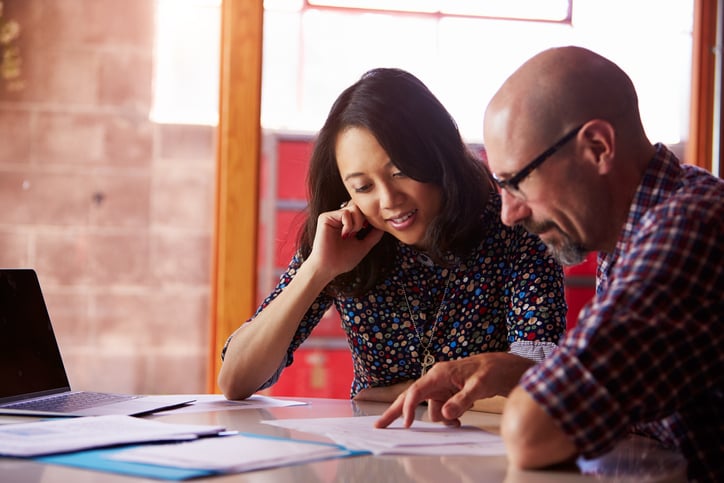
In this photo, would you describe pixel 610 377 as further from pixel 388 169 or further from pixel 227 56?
pixel 227 56

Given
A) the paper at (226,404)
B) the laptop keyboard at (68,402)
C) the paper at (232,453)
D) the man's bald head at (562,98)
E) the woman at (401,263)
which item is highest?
the man's bald head at (562,98)

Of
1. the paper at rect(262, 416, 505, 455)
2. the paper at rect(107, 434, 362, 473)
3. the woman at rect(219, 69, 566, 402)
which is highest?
the woman at rect(219, 69, 566, 402)

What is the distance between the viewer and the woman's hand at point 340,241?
186 centimetres

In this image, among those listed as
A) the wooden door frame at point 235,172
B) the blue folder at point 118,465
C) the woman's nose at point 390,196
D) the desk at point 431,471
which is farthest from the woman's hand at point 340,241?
the wooden door frame at point 235,172

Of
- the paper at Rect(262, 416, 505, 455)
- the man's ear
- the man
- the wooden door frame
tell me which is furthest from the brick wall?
the man's ear

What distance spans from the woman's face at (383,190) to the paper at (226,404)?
43cm

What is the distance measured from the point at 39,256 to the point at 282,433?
2.02m

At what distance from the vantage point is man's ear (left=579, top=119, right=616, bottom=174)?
3.79 feet

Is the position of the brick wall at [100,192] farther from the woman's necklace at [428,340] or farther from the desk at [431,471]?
the desk at [431,471]

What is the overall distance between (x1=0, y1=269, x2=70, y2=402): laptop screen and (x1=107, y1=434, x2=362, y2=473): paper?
1.83 feet

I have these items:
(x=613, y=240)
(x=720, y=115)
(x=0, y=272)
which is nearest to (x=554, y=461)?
(x=613, y=240)

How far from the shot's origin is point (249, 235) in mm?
3156

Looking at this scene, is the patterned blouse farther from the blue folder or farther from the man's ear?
the blue folder

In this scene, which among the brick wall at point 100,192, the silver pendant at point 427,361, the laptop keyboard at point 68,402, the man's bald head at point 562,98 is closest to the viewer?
the man's bald head at point 562,98
